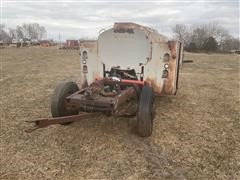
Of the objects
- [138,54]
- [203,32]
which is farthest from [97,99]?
[203,32]

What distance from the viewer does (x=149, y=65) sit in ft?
22.3

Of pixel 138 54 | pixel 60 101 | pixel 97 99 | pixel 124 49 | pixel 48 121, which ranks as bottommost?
pixel 48 121

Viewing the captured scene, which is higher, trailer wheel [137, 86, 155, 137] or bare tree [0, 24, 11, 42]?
bare tree [0, 24, 11, 42]

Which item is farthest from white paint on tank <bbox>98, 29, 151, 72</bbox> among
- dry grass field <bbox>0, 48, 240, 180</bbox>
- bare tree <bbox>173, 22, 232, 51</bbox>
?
bare tree <bbox>173, 22, 232, 51</bbox>

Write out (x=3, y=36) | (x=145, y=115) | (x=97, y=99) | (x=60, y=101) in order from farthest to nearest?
(x=3, y=36), (x=60, y=101), (x=97, y=99), (x=145, y=115)

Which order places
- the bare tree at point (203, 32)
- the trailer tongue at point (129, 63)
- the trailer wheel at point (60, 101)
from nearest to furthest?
1. the trailer wheel at point (60, 101)
2. the trailer tongue at point (129, 63)
3. the bare tree at point (203, 32)

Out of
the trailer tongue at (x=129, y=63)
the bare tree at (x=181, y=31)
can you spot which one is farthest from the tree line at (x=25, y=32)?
the trailer tongue at (x=129, y=63)

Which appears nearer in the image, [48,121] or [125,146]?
[48,121]

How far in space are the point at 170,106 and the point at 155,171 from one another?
3.65m

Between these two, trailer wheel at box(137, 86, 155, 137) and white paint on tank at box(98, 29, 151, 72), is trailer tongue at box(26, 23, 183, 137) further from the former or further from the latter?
trailer wheel at box(137, 86, 155, 137)

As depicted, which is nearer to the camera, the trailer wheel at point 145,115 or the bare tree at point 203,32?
the trailer wheel at point 145,115

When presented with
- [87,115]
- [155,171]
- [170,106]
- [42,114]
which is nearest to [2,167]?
[87,115]

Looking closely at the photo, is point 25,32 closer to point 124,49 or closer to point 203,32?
point 203,32

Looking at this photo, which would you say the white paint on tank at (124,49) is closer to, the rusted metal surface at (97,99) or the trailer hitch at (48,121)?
the rusted metal surface at (97,99)
